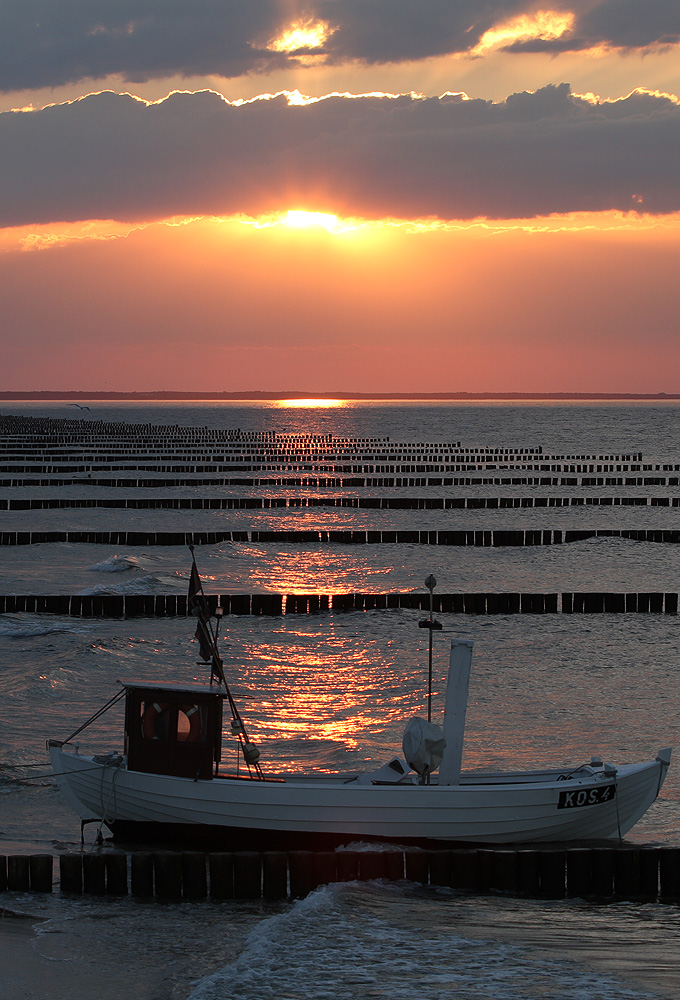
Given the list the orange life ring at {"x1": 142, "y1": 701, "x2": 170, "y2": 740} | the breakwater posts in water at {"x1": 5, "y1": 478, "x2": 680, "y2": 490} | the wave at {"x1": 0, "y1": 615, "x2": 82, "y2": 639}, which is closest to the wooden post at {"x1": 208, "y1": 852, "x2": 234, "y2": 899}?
the orange life ring at {"x1": 142, "y1": 701, "x2": 170, "y2": 740}

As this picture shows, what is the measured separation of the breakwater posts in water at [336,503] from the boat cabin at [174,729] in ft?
168

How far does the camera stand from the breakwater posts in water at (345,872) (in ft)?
44.1

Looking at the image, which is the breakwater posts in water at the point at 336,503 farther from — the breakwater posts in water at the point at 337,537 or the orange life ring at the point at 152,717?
the orange life ring at the point at 152,717

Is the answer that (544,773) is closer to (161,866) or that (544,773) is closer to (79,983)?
(161,866)

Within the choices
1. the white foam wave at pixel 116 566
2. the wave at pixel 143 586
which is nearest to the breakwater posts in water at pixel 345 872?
the wave at pixel 143 586

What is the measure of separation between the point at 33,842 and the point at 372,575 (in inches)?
1096

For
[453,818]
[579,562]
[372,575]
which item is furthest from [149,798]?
[579,562]

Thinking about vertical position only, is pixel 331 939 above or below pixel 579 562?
below

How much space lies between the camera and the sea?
469 inches

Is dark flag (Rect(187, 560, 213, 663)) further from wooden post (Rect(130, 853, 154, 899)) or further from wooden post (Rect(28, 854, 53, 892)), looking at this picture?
wooden post (Rect(28, 854, 53, 892))

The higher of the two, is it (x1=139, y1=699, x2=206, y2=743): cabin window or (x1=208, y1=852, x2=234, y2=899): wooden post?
(x1=139, y1=699, x2=206, y2=743): cabin window

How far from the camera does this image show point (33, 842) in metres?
15.3

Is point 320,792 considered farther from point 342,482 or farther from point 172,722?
point 342,482

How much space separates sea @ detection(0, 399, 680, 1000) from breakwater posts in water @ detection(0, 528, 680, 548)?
0.71 meters
